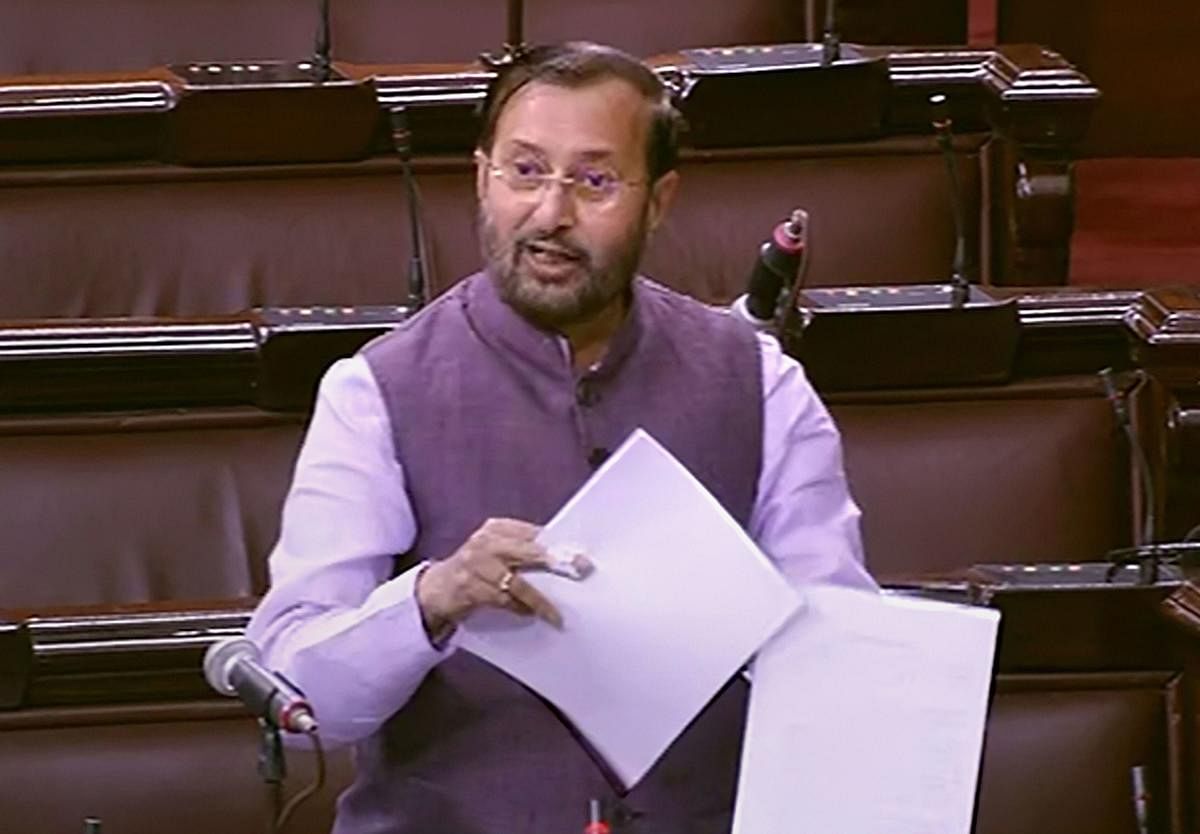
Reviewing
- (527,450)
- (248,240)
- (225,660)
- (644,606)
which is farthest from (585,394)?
(248,240)

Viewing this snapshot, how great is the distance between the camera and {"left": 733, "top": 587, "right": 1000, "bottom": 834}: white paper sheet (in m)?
1.13

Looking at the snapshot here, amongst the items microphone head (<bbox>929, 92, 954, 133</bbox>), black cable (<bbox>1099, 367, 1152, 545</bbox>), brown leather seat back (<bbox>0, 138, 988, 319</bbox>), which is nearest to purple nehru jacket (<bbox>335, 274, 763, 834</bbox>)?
black cable (<bbox>1099, 367, 1152, 545</bbox>)

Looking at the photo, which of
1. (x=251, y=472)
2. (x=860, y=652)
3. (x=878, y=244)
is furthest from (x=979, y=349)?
(x=860, y=652)

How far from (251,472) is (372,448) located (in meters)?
0.56

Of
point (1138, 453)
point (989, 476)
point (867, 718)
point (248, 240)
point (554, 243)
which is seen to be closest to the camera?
point (867, 718)

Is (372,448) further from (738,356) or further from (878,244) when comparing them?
(878,244)

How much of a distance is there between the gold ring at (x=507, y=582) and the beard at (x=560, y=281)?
185mm

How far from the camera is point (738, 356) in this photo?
1.32 metres

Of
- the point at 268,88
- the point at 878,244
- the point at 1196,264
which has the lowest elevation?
the point at 1196,264

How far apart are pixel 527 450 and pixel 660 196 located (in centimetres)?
13

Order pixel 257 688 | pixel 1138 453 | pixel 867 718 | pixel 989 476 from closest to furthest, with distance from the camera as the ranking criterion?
pixel 257 688 < pixel 867 718 < pixel 1138 453 < pixel 989 476

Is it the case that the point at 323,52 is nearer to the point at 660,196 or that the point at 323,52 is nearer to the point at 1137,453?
the point at 1137,453

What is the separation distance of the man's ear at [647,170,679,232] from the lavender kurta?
0.16 ft

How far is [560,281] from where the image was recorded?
1.25m
